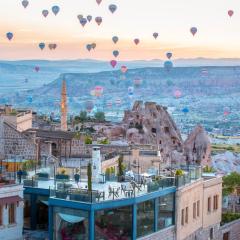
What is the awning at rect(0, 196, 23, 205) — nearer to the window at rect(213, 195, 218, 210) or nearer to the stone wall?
the stone wall

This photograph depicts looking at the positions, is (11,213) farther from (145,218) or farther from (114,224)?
(145,218)

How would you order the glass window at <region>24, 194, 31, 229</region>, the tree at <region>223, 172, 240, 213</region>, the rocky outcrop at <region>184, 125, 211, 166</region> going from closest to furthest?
the glass window at <region>24, 194, 31, 229</region> < the tree at <region>223, 172, 240, 213</region> < the rocky outcrop at <region>184, 125, 211, 166</region>

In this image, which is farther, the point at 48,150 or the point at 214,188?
the point at 48,150

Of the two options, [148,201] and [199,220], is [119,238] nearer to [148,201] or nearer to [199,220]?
[148,201]

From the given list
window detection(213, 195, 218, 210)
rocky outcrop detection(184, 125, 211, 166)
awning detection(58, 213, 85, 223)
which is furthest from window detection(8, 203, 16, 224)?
rocky outcrop detection(184, 125, 211, 166)

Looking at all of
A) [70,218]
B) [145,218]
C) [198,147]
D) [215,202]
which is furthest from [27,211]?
[198,147]

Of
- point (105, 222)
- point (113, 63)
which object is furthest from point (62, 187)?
point (113, 63)
